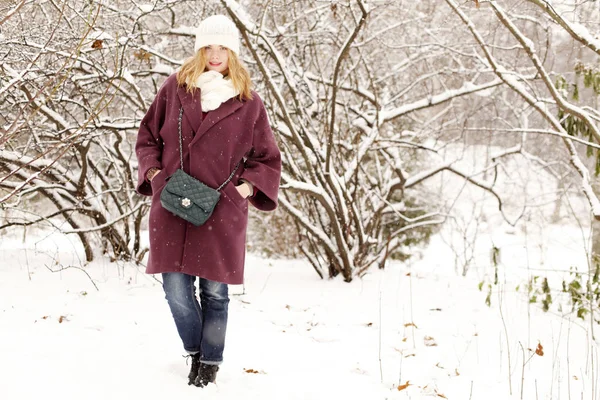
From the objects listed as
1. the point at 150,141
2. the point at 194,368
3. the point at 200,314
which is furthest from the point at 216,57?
the point at 194,368

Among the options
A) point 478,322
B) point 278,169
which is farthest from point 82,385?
point 478,322

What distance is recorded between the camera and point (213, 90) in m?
2.41

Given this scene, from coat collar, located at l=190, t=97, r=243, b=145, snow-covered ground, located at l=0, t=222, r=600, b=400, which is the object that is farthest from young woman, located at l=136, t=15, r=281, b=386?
snow-covered ground, located at l=0, t=222, r=600, b=400

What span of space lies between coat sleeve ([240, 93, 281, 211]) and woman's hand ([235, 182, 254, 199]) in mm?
26

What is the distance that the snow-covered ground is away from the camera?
2539 mm

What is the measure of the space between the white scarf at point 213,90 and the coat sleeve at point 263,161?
0.17m

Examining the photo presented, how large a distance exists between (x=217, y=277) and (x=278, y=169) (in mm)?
583

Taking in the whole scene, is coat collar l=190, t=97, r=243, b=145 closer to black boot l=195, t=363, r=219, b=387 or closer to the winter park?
the winter park

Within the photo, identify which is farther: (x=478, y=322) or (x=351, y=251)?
(x=351, y=251)

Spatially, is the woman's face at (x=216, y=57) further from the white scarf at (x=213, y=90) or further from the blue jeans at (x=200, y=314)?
the blue jeans at (x=200, y=314)

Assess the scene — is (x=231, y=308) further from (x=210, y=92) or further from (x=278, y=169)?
(x=210, y=92)

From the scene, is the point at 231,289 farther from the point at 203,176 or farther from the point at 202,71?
the point at 202,71

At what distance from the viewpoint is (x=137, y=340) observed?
9.91 ft

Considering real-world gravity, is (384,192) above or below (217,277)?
above
